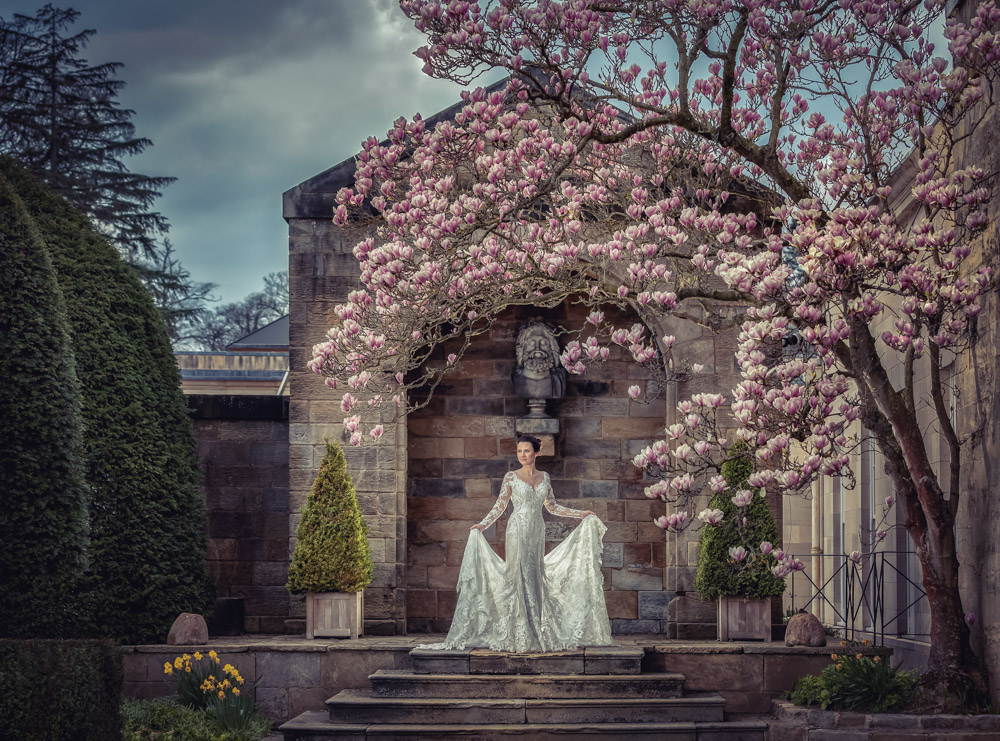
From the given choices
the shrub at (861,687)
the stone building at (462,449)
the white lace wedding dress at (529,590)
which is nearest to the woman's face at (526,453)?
the white lace wedding dress at (529,590)

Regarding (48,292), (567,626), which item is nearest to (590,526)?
(567,626)

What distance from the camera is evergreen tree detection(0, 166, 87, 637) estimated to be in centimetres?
926

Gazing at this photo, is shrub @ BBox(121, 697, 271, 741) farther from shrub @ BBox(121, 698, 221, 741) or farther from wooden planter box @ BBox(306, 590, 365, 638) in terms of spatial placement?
wooden planter box @ BBox(306, 590, 365, 638)

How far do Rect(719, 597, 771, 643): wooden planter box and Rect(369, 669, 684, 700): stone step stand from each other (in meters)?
1.29

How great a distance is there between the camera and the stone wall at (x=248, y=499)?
41.1 ft

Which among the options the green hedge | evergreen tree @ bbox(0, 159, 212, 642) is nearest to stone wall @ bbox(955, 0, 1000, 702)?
the green hedge

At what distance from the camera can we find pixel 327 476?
1128cm

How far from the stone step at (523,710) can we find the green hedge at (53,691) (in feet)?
9.14

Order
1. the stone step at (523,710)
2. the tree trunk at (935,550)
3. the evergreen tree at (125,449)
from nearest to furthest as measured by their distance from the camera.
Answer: the tree trunk at (935,550) → the stone step at (523,710) → the evergreen tree at (125,449)

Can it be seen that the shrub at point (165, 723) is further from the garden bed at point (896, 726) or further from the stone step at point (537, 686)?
the garden bed at point (896, 726)

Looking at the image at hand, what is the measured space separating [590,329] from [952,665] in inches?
228

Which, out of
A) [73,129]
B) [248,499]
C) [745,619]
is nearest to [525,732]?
[745,619]

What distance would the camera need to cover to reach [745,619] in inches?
432

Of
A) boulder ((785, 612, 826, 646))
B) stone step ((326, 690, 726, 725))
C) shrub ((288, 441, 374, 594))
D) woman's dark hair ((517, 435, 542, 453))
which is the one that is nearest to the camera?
stone step ((326, 690, 726, 725))
